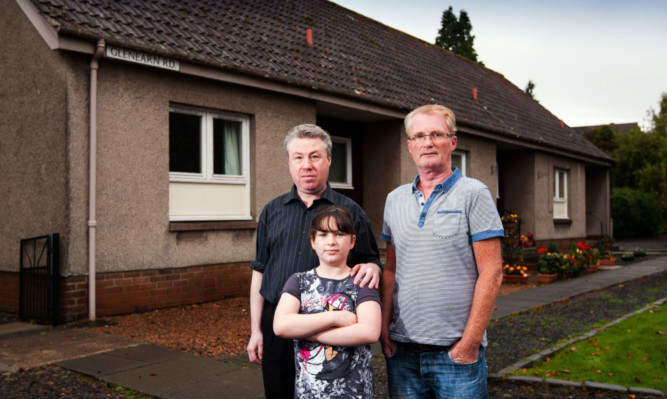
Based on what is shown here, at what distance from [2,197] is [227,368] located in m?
5.38

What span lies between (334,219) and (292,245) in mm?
431

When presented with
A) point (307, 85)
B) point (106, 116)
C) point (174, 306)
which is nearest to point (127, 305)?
point (174, 306)

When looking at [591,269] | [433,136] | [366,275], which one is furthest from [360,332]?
[591,269]

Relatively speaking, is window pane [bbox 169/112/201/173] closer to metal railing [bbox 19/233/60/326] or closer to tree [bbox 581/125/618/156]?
metal railing [bbox 19/233/60/326]

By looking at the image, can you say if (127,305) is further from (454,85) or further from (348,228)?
(454,85)

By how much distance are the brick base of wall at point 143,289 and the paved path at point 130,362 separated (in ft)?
1.51

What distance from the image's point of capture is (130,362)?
18.7 feet

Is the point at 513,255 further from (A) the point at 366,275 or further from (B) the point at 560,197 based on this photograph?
(A) the point at 366,275

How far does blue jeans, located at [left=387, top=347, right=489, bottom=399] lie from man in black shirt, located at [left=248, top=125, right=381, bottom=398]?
483 mm

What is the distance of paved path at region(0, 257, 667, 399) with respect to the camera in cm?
495

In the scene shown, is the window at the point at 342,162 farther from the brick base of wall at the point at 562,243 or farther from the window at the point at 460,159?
the brick base of wall at the point at 562,243

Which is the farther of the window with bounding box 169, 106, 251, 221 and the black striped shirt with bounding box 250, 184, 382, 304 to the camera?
the window with bounding box 169, 106, 251, 221

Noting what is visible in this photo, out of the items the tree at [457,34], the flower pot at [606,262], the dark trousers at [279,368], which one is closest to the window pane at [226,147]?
the dark trousers at [279,368]

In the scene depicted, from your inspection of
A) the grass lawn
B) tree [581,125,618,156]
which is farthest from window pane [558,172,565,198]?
tree [581,125,618,156]
